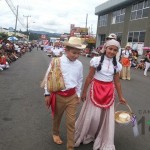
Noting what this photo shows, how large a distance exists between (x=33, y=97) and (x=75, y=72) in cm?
448

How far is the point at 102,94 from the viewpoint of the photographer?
4590 millimetres

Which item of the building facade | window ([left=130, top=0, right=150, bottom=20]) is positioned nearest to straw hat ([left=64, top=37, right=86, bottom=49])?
the building facade

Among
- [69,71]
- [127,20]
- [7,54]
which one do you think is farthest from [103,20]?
[69,71]

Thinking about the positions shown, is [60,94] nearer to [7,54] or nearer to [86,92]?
[86,92]

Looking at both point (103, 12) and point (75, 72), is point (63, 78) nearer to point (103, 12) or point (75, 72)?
point (75, 72)

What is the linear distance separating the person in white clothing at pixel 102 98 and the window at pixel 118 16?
33.3 m

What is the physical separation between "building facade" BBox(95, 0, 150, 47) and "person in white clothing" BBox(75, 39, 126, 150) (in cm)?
1994

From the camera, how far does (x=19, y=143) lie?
191 inches

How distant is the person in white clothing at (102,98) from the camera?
454 centimetres

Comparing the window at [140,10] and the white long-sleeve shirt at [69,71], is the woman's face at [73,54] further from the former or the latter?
the window at [140,10]

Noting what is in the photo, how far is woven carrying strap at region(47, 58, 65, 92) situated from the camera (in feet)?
14.3

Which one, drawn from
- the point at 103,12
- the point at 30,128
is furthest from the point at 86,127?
the point at 103,12

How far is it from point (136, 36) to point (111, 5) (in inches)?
357

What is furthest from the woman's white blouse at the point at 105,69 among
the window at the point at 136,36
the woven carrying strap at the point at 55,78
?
the window at the point at 136,36
